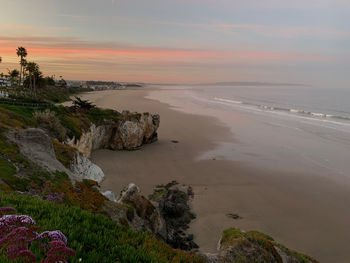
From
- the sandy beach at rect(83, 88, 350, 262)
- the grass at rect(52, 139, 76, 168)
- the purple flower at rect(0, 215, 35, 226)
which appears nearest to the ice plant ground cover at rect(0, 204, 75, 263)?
the purple flower at rect(0, 215, 35, 226)

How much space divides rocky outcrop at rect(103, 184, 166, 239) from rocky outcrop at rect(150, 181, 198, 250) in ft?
3.62

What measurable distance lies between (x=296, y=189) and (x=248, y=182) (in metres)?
3.99

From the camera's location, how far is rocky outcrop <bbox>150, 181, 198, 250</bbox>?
1355 cm

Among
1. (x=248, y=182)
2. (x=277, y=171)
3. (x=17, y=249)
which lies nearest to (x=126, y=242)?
(x=17, y=249)

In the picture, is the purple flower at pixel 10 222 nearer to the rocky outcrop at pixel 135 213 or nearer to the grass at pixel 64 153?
the rocky outcrop at pixel 135 213

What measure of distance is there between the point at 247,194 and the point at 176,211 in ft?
23.0

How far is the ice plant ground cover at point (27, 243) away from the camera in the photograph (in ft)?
11.4

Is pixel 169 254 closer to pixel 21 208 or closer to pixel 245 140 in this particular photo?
pixel 21 208

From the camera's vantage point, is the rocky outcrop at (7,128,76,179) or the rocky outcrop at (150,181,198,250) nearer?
the rocky outcrop at (7,128,76,179)

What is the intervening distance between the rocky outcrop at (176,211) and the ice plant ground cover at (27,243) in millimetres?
9739

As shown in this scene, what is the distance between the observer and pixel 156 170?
977 inches

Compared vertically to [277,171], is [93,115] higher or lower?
higher

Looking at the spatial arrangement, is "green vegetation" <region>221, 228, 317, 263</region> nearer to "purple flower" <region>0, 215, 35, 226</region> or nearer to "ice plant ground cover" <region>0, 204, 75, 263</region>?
"ice plant ground cover" <region>0, 204, 75, 263</region>

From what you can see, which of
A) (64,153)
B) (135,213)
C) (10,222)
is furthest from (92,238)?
(64,153)
